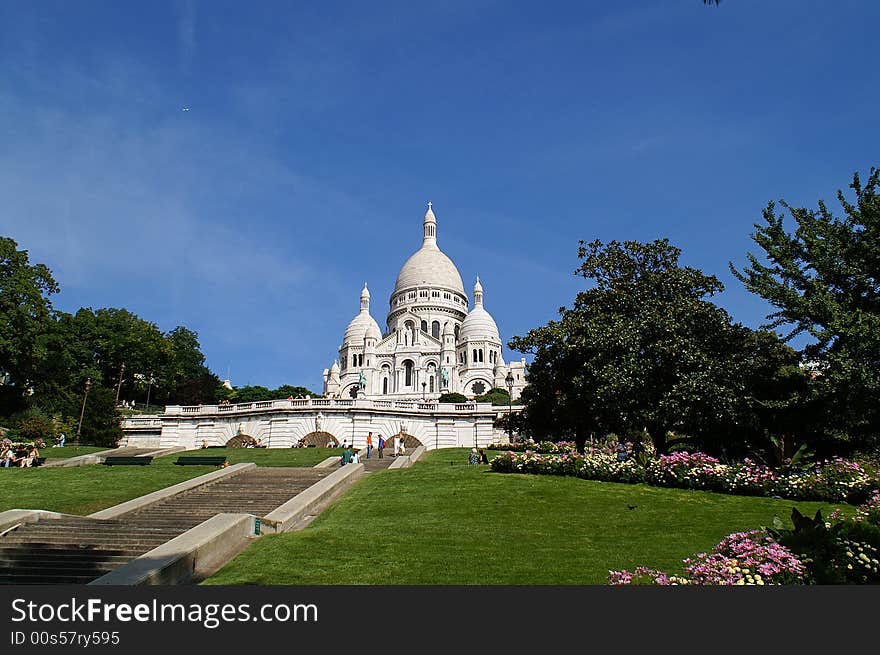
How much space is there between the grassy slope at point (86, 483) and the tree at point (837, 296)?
770 inches

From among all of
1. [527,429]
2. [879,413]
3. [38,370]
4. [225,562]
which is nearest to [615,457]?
[879,413]

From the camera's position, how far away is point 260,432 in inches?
1758

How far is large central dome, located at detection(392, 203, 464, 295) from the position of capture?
117750mm

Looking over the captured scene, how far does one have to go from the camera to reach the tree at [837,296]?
20.8 meters

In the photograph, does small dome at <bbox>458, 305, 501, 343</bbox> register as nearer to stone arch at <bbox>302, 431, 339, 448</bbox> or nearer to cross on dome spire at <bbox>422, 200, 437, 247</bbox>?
cross on dome spire at <bbox>422, 200, 437, 247</bbox>

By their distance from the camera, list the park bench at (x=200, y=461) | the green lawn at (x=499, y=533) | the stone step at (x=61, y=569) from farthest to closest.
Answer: the park bench at (x=200, y=461), the stone step at (x=61, y=569), the green lawn at (x=499, y=533)

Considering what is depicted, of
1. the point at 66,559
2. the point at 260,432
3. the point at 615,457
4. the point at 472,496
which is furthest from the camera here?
the point at 260,432

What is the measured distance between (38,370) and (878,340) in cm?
4642

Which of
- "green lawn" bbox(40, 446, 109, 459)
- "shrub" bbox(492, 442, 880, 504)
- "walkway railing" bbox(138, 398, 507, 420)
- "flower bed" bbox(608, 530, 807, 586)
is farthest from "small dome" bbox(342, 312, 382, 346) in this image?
"flower bed" bbox(608, 530, 807, 586)

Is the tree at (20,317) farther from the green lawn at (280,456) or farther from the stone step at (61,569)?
the stone step at (61,569)

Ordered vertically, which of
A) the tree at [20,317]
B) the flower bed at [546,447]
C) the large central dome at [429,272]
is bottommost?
the flower bed at [546,447]

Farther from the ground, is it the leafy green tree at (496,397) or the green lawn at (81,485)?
the leafy green tree at (496,397)

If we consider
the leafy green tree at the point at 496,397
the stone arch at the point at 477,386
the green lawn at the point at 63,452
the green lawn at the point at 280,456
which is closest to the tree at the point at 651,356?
the green lawn at the point at 280,456

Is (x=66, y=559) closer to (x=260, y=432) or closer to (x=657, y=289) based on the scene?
(x=657, y=289)
